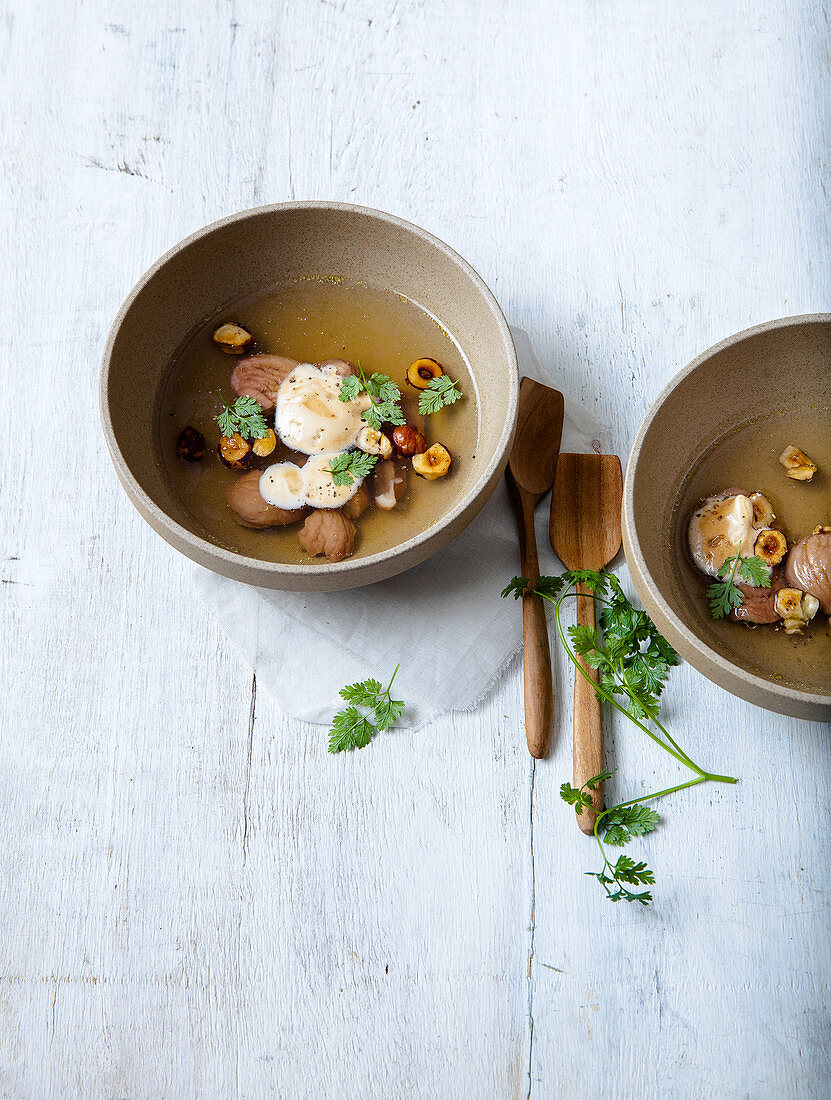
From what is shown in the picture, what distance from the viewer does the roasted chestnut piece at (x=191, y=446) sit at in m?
1.45

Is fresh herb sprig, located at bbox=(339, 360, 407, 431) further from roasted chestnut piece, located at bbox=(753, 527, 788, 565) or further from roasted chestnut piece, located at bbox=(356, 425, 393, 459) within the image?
roasted chestnut piece, located at bbox=(753, 527, 788, 565)

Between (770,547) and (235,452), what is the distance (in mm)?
873

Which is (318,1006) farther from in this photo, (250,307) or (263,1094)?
(250,307)

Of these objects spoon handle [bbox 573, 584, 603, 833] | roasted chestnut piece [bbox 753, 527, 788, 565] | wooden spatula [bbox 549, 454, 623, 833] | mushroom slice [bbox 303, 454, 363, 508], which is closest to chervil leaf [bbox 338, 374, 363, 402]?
mushroom slice [bbox 303, 454, 363, 508]

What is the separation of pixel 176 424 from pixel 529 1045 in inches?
44.8

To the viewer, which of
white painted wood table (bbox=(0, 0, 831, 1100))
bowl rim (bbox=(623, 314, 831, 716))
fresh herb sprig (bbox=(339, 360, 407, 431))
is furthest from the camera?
fresh herb sprig (bbox=(339, 360, 407, 431))

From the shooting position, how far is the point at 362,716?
1438 millimetres

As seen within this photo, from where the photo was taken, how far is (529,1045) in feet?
4.44

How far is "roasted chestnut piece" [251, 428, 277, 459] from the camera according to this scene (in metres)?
1.46

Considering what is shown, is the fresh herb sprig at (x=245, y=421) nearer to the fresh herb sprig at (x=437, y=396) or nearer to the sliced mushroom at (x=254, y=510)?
the sliced mushroom at (x=254, y=510)

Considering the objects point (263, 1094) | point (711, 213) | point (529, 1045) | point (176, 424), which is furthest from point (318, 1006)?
point (711, 213)

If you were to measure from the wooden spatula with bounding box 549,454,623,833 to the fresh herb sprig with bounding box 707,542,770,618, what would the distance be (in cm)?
17

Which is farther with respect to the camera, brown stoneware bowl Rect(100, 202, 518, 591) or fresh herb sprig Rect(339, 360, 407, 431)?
fresh herb sprig Rect(339, 360, 407, 431)

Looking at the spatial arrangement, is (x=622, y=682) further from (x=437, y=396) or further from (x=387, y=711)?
(x=437, y=396)
